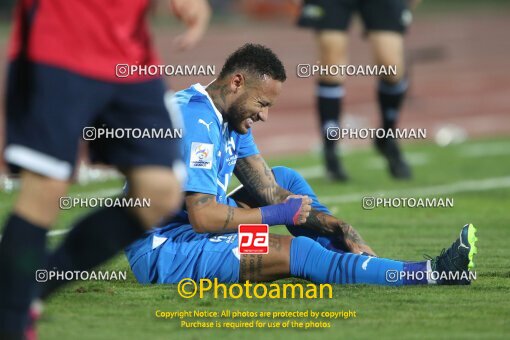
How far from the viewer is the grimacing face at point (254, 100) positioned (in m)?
5.57

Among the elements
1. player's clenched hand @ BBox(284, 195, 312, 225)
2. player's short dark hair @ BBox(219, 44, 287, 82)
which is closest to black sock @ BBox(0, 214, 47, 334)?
player's clenched hand @ BBox(284, 195, 312, 225)

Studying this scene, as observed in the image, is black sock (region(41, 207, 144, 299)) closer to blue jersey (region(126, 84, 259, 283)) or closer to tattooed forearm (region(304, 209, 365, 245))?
blue jersey (region(126, 84, 259, 283))

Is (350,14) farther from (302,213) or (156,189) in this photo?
(156,189)

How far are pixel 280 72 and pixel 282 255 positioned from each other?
91 centimetres

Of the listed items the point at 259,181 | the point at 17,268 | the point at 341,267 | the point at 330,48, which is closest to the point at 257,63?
the point at 259,181

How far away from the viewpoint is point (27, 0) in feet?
13.1

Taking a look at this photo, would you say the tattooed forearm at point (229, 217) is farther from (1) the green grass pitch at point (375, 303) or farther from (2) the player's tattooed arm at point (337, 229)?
(2) the player's tattooed arm at point (337, 229)

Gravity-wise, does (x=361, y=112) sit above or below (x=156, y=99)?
above

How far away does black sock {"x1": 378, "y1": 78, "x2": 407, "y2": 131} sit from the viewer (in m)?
9.96

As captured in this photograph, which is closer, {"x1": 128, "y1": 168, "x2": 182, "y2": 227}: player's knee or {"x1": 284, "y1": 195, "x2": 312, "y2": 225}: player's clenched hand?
{"x1": 128, "y1": 168, "x2": 182, "y2": 227}: player's knee

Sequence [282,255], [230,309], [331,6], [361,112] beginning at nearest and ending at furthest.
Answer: [230,309] → [282,255] → [331,6] → [361,112]

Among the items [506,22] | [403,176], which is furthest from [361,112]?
[506,22]

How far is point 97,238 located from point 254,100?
5.39ft

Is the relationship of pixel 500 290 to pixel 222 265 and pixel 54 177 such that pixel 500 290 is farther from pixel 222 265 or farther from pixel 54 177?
pixel 54 177
